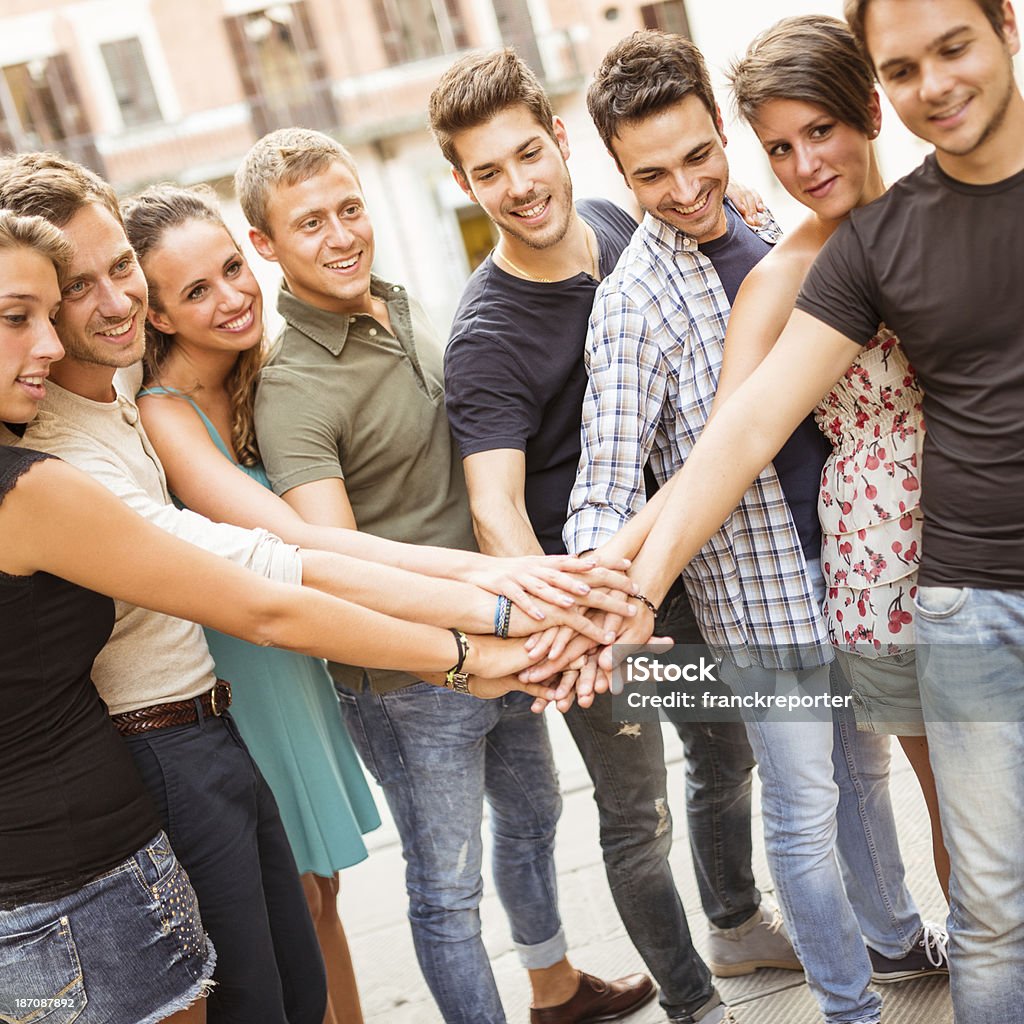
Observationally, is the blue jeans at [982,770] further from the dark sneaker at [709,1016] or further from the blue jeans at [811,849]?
the dark sneaker at [709,1016]

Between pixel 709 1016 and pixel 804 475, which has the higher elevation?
pixel 804 475

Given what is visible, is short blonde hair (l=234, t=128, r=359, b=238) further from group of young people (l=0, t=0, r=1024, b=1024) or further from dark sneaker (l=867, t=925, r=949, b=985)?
dark sneaker (l=867, t=925, r=949, b=985)

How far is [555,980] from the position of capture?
8.01 feet

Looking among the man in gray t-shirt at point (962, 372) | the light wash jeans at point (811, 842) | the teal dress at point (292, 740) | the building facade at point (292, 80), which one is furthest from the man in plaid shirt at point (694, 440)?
the building facade at point (292, 80)

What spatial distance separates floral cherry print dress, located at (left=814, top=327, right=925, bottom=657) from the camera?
177cm

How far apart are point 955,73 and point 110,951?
60.6 inches

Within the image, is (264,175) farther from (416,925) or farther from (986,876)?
(986,876)

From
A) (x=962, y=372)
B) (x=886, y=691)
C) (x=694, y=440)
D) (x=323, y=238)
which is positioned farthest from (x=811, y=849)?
(x=323, y=238)

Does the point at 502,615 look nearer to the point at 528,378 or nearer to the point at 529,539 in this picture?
the point at 529,539

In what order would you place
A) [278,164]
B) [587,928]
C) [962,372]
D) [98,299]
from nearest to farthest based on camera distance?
1. [962,372]
2. [98,299]
3. [278,164]
4. [587,928]

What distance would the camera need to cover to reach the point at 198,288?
2.12 m

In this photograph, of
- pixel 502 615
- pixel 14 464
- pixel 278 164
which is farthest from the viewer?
pixel 278 164

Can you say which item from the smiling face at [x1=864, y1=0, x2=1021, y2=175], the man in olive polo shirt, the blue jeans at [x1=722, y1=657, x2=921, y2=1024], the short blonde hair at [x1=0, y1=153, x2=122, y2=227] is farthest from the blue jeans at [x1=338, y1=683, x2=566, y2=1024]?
the smiling face at [x1=864, y1=0, x2=1021, y2=175]

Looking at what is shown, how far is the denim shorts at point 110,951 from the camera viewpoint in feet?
4.91
